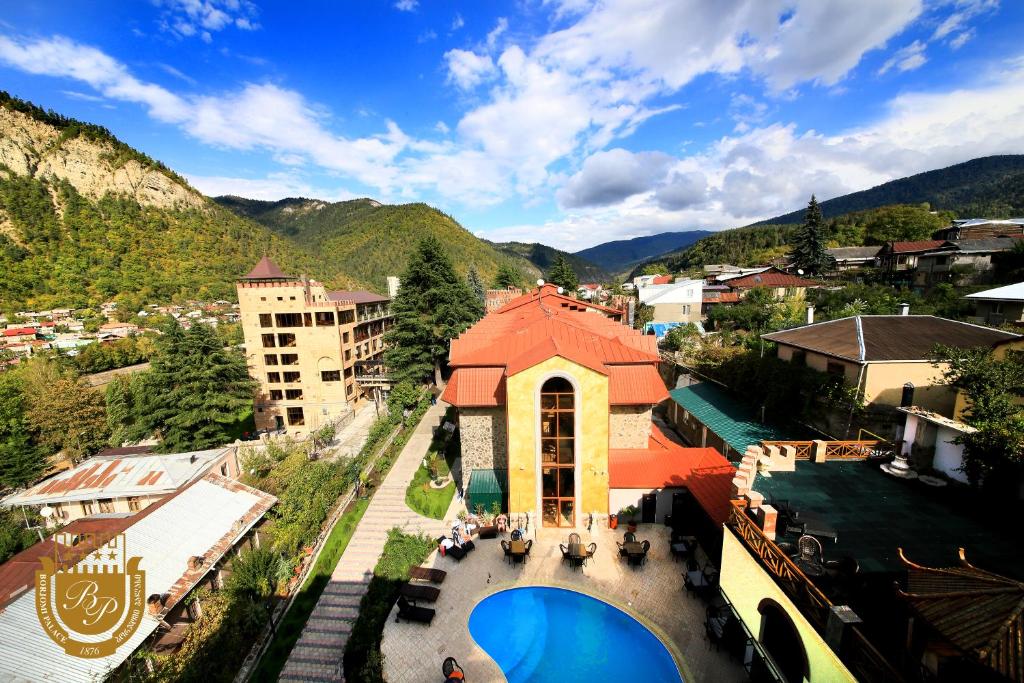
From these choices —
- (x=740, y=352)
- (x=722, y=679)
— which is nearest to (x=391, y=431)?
(x=722, y=679)

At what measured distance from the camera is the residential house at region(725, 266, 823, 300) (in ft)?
142

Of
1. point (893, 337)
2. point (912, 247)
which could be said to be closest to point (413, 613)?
point (893, 337)

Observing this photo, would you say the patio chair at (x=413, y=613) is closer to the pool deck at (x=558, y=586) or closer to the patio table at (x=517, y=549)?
the pool deck at (x=558, y=586)

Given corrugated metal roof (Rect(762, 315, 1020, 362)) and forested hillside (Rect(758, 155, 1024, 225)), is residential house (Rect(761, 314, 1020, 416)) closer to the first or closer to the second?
corrugated metal roof (Rect(762, 315, 1020, 362))

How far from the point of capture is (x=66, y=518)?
21.3 m

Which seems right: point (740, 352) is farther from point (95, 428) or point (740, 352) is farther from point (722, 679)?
point (95, 428)

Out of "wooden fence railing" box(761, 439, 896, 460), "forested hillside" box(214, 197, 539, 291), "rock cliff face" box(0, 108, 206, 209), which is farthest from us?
"forested hillside" box(214, 197, 539, 291)

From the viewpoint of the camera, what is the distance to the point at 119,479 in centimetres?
2181

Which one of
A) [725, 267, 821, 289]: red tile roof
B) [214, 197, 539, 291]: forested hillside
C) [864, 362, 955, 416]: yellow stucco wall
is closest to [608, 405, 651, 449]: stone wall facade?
[864, 362, 955, 416]: yellow stucco wall

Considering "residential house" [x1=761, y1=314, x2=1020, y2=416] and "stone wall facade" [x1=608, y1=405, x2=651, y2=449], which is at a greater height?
"residential house" [x1=761, y1=314, x2=1020, y2=416]

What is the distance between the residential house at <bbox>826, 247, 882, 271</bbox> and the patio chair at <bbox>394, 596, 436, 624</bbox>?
2867 inches

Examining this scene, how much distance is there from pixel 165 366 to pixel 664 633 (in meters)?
37.5

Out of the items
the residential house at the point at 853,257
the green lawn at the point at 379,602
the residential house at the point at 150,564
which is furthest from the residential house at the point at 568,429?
the residential house at the point at 853,257

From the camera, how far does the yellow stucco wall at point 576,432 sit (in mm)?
14914
